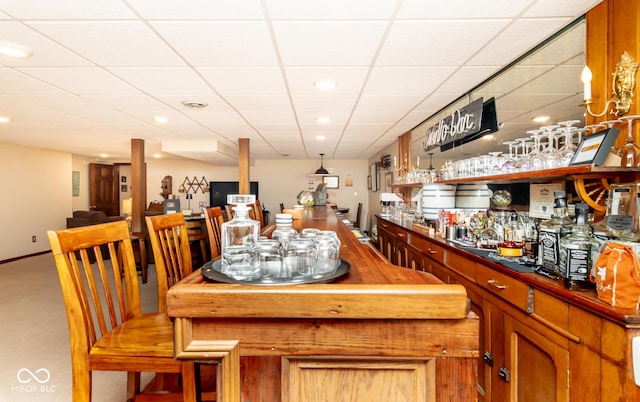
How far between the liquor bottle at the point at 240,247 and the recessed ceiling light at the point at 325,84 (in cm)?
203

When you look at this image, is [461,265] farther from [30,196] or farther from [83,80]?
[30,196]

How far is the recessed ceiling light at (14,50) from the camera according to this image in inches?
84.9

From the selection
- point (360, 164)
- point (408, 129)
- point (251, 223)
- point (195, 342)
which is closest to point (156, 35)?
point (251, 223)

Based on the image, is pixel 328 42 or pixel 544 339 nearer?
pixel 544 339

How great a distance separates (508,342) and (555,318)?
43 centimetres

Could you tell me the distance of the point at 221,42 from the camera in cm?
213

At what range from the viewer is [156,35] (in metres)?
2.03

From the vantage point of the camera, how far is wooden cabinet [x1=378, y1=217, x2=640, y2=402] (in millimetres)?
1126

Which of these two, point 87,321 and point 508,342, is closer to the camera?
point 87,321

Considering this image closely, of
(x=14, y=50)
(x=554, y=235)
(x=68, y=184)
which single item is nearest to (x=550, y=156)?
(x=554, y=235)

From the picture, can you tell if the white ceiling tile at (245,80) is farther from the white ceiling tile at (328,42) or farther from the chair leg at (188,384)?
the chair leg at (188,384)

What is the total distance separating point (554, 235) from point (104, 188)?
36.5 ft

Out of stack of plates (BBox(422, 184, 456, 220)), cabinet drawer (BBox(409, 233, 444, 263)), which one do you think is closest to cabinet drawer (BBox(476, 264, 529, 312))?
cabinet drawer (BBox(409, 233, 444, 263))

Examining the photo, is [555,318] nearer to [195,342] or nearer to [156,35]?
[195,342]
